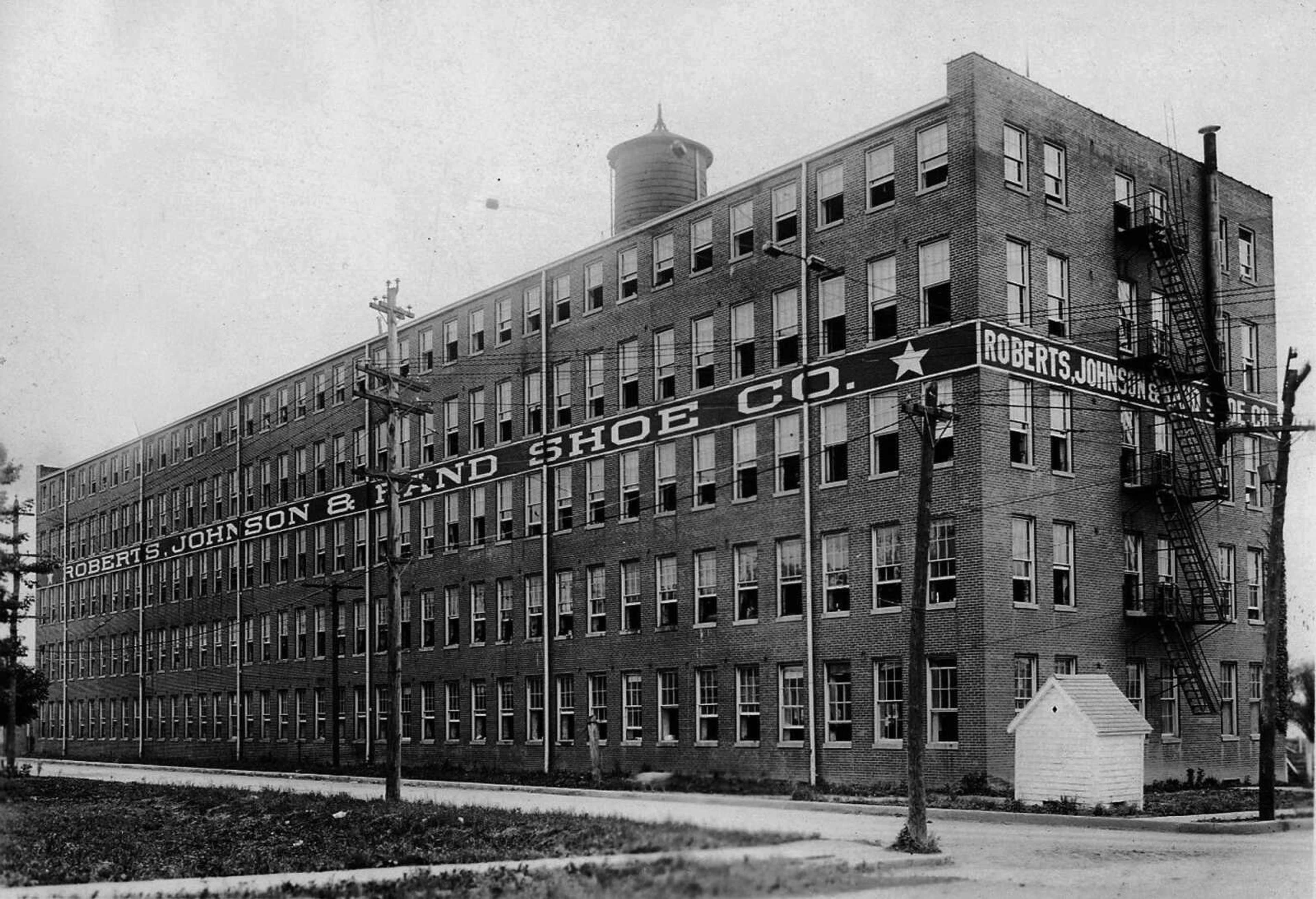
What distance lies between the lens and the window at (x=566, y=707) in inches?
1658

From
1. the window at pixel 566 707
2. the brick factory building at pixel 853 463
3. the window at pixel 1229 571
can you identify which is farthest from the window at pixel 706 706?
the window at pixel 1229 571

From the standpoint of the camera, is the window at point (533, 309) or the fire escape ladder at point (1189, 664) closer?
the fire escape ladder at point (1189, 664)

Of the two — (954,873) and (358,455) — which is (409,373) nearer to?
(358,455)

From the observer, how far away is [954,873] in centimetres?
1736

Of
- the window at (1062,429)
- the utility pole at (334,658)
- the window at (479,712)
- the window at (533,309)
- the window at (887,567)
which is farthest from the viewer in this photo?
the utility pole at (334,658)

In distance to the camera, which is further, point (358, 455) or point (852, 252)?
point (358, 455)

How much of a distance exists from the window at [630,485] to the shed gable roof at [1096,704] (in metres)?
15.8

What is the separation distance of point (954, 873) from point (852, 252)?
20056 mm

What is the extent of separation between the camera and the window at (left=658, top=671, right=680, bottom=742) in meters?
38.5

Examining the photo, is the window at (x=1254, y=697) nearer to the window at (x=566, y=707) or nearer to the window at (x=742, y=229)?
the window at (x=742, y=229)

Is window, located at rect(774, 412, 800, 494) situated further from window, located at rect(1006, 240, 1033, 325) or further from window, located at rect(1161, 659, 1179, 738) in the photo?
window, located at rect(1161, 659, 1179, 738)

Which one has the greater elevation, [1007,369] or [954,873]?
[1007,369]

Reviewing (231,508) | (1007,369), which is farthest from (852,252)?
(231,508)

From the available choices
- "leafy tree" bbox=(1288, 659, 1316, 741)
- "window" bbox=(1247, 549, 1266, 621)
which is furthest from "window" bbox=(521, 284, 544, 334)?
"leafy tree" bbox=(1288, 659, 1316, 741)
